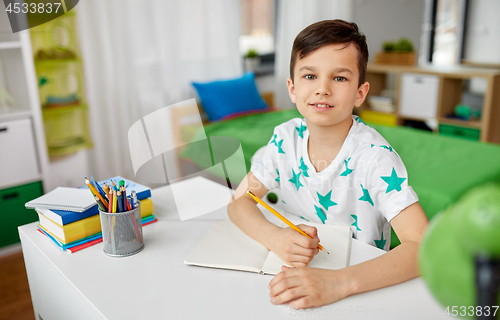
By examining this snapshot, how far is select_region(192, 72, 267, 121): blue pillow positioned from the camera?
115 inches

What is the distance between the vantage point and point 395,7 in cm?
429

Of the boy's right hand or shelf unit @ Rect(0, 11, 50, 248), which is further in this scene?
shelf unit @ Rect(0, 11, 50, 248)

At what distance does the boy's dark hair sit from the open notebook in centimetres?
36

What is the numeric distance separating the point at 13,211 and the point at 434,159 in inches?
85.1

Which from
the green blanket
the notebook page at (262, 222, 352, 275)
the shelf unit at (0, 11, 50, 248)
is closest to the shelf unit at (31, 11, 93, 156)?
the shelf unit at (0, 11, 50, 248)

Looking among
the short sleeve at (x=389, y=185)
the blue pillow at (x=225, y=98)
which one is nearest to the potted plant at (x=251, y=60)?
the blue pillow at (x=225, y=98)

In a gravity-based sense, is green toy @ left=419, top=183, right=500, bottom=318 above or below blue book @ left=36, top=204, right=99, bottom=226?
above

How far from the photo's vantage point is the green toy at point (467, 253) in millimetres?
323

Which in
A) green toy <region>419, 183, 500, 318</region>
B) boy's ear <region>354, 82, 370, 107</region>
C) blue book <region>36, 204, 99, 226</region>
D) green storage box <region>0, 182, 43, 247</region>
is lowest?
green storage box <region>0, 182, 43, 247</region>

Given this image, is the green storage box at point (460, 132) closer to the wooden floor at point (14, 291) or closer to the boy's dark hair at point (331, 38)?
the boy's dark hair at point (331, 38)

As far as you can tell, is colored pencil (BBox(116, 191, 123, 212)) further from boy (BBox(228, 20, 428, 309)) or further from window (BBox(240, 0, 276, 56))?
window (BBox(240, 0, 276, 56))

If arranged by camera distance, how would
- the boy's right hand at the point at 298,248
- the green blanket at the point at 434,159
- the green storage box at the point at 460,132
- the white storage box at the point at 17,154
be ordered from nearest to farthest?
the boy's right hand at the point at 298,248 → the green blanket at the point at 434,159 → the white storage box at the point at 17,154 → the green storage box at the point at 460,132

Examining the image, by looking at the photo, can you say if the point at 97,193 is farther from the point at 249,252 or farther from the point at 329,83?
the point at 329,83

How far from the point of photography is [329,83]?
3.03 feet
